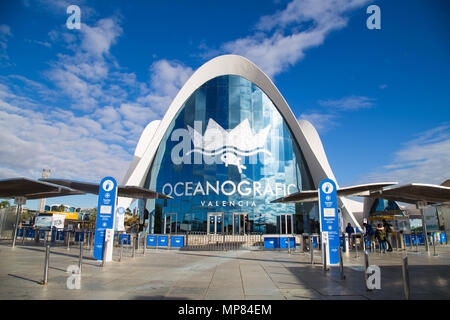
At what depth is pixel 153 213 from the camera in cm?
3206


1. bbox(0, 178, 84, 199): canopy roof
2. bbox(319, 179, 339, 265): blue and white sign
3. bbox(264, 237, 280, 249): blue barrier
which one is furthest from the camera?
bbox(264, 237, 280, 249): blue barrier

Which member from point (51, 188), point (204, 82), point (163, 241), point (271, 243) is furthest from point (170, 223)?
point (204, 82)

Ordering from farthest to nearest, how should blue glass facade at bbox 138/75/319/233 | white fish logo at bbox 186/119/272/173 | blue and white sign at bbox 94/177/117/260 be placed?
white fish logo at bbox 186/119/272/173 → blue glass facade at bbox 138/75/319/233 → blue and white sign at bbox 94/177/117/260

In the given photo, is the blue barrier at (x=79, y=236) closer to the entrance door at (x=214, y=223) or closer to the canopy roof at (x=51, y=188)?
the canopy roof at (x=51, y=188)

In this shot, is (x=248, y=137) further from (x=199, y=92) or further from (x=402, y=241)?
(x=402, y=241)

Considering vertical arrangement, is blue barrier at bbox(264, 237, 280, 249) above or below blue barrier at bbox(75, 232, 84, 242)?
below

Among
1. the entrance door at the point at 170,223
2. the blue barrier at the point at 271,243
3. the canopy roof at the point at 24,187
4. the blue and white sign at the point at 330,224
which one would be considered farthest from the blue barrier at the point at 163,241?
the blue and white sign at the point at 330,224

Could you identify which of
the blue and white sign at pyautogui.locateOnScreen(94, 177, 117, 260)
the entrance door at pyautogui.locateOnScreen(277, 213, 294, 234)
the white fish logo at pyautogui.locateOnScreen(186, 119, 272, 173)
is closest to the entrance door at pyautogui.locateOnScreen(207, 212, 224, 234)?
the white fish logo at pyautogui.locateOnScreen(186, 119, 272, 173)

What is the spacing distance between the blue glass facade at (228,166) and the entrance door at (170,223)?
101mm

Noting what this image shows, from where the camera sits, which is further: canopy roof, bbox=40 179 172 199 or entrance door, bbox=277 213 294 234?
entrance door, bbox=277 213 294 234

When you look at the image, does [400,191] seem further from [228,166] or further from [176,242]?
[228,166]

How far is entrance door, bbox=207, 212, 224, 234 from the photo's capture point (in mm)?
29188

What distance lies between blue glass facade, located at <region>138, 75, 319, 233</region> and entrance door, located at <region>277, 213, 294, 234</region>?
176mm

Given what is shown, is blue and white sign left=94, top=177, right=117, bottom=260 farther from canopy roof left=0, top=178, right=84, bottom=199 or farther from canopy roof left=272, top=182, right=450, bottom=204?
canopy roof left=272, top=182, right=450, bottom=204
